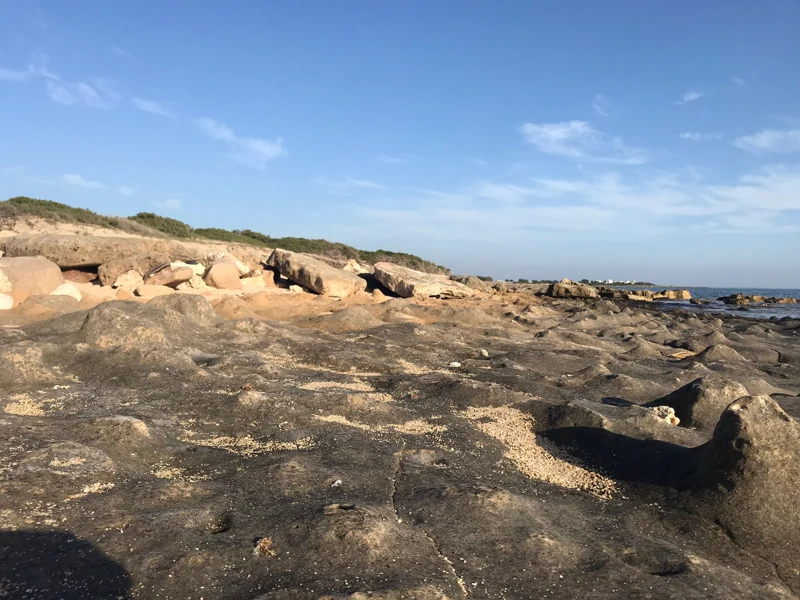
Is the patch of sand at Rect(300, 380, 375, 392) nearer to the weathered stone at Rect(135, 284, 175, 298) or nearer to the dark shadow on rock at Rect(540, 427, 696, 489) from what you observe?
the dark shadow on rock at Rect(540, 427, 696, 489)

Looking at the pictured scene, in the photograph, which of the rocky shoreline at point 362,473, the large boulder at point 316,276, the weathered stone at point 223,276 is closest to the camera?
the rocky shoreline at point 362,473

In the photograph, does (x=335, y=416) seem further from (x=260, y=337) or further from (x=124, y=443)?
(x=260, y=337)

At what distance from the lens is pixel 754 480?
19.1 feet

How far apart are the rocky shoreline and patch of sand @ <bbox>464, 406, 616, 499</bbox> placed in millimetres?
36

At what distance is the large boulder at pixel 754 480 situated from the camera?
5453 millimetres

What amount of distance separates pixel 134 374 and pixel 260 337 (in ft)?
14.4

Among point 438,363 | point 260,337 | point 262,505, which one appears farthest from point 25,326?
point 262,505

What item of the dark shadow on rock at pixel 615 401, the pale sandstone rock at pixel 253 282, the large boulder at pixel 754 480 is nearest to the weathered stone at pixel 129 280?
the pale sandstone rock at pixel 253 282

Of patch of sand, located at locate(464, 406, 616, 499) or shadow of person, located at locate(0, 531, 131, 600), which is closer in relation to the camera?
shadow of person, located at locate(0, 531, 131, 600)

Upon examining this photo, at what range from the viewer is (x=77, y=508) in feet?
16.1

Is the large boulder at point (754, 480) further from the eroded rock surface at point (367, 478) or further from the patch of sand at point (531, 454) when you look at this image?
the patch of sand at point (531, 454)

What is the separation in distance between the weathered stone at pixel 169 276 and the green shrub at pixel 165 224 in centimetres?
1959

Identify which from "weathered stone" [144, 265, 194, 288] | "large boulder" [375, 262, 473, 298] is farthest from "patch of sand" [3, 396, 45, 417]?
"large boulder" [375, 262, 473, 298]

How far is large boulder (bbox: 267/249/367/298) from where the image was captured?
2522 centimetres
